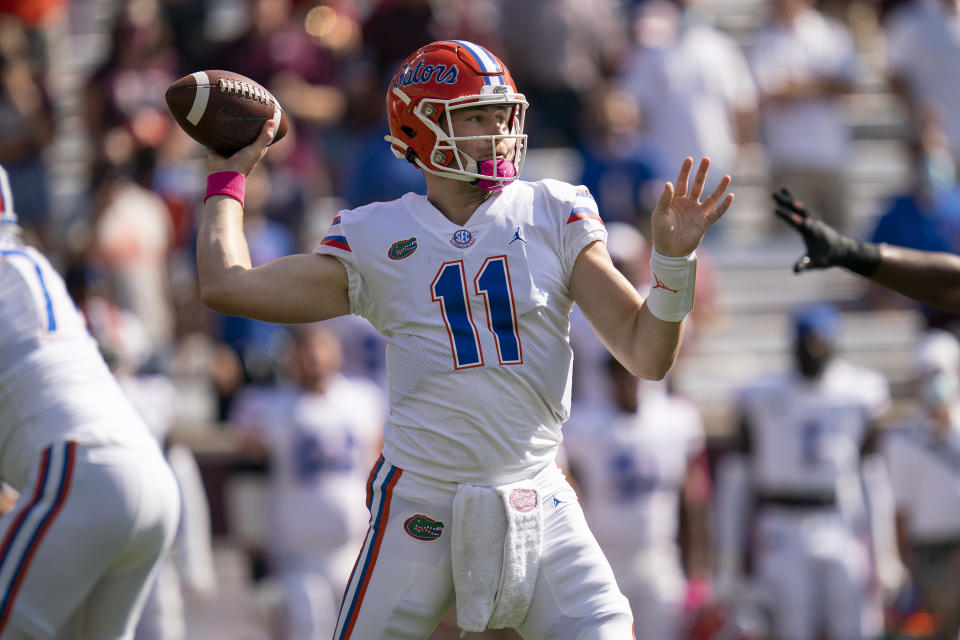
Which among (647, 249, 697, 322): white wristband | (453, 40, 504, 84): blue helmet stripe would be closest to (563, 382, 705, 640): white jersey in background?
(453, 40, 504, 84): blue helmet stripe

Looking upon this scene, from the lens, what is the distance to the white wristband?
3611 mm

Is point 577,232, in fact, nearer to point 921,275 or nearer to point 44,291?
point 921,275

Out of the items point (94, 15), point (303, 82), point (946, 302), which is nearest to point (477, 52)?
point (946, 302)

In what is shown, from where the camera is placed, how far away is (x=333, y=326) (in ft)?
27.5

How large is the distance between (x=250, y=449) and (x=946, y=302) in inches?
166

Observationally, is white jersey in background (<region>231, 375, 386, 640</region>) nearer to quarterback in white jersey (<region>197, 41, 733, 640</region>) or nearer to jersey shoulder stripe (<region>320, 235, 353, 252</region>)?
quarterback in white jersey (<region>197, 41, 733, 640</region>)

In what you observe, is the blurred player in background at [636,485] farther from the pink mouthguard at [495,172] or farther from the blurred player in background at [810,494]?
the pink mouthguard at [495,172]

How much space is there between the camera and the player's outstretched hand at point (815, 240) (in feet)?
14.1

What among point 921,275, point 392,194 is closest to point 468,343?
point 921,275

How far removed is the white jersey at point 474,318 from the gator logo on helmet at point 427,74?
1.11 feet

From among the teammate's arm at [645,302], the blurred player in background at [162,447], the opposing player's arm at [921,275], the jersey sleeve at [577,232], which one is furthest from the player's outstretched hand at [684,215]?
the blurred player in background at [162,447]

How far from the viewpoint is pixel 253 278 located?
3.77 m

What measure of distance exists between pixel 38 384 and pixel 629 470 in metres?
3.77

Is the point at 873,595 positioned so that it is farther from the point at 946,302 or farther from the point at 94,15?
the point at 94,15
